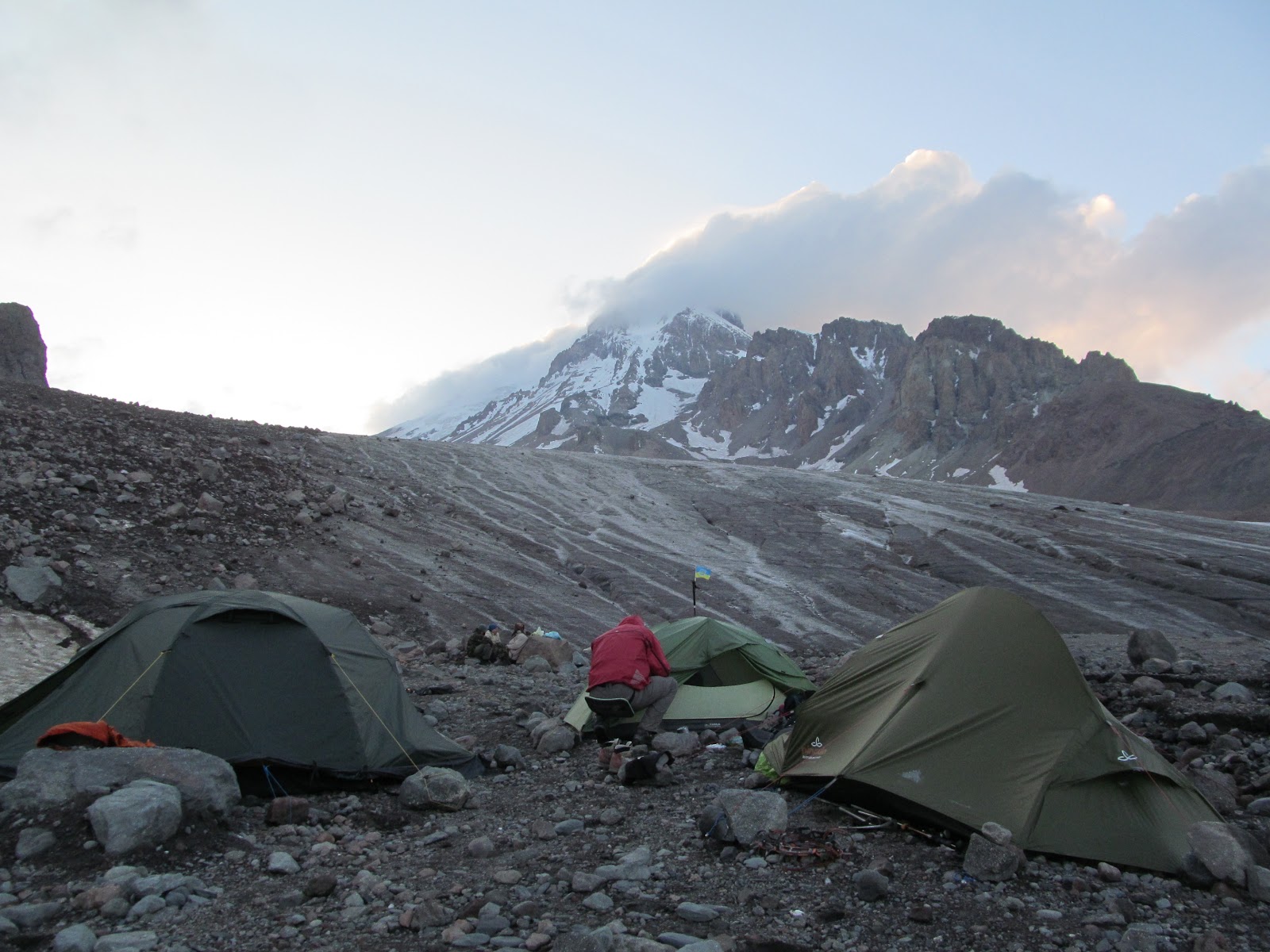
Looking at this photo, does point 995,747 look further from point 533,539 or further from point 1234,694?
point 533,539

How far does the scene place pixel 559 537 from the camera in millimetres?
32969

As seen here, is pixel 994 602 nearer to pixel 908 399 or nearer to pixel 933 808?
pixel 933 808

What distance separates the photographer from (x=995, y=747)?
295 inches

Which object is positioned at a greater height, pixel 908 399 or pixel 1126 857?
pixel 908 399

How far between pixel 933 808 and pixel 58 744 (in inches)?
321

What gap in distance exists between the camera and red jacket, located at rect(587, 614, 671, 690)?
1080 cm

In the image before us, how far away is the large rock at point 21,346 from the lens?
45.9 meters

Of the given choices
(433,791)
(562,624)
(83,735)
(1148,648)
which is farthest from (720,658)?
(562,624)

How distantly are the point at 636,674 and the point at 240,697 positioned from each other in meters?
4.72

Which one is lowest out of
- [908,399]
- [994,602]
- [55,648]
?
[55,648]

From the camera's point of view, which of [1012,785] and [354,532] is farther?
[354,532]

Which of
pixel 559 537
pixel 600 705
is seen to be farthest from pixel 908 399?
pixel 600 705

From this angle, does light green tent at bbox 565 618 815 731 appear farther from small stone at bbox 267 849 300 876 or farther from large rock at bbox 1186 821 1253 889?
large rock at bbox 1186 821 1253 889

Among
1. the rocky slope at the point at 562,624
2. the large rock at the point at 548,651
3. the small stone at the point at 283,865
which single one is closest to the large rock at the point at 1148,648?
the rocky slope at the point at 562,624
